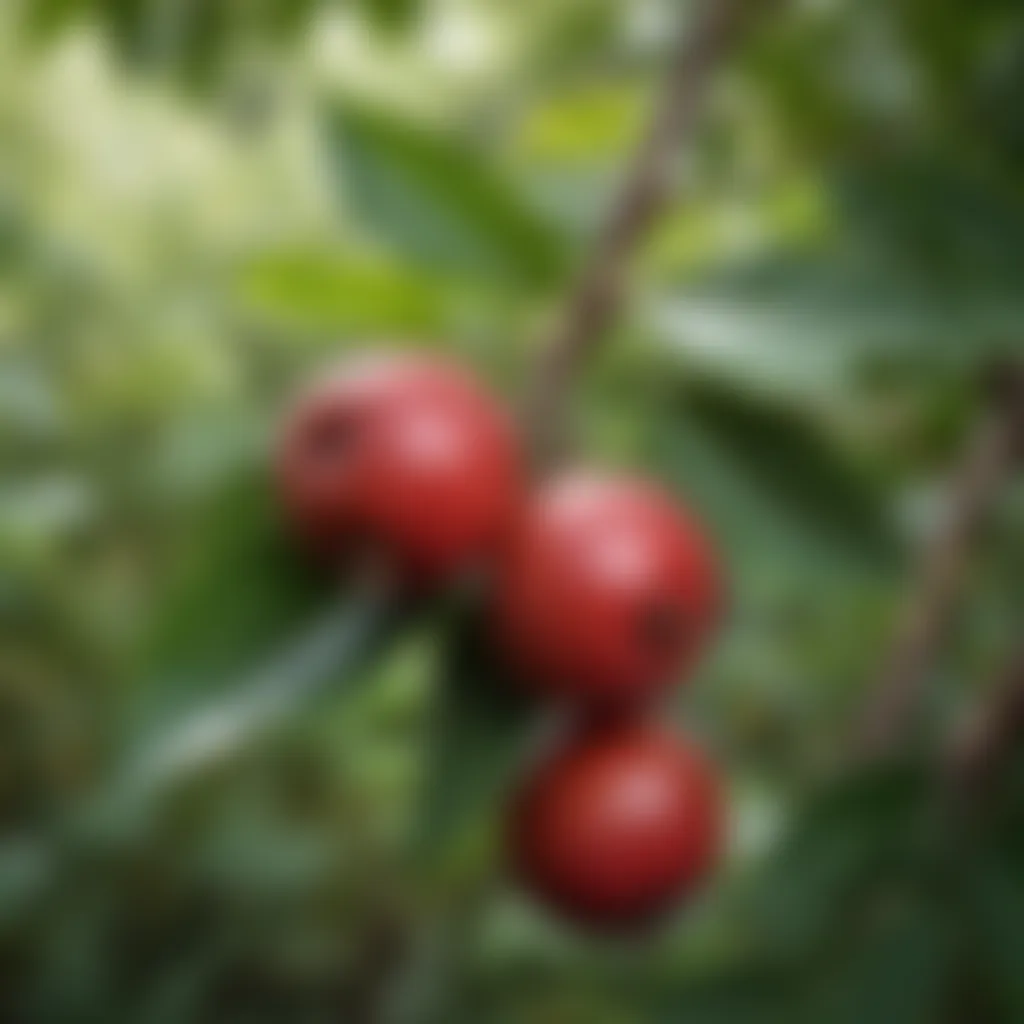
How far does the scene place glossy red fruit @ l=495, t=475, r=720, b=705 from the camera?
3.20ft

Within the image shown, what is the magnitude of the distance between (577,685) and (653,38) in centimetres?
48

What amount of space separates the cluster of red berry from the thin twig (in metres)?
0.13

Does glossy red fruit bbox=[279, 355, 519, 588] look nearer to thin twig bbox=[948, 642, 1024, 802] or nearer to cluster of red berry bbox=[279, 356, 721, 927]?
cluster of red berry bbox=[279, 356, 721, 927]

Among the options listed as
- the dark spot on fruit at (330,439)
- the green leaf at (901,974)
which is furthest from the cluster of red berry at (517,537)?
the green leaf at (901,974)

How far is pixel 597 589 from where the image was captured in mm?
979

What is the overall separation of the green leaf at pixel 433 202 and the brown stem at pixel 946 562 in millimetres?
210

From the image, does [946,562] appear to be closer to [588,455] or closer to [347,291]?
[588,455]

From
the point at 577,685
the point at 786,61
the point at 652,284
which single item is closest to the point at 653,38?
the point at 786,61

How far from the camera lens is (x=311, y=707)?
97cm

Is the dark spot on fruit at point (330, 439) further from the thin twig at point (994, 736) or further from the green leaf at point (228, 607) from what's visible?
the thin twig at point (994, 736)

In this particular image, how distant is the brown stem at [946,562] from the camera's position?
1.09m

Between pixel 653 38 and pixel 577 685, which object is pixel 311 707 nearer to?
pixel 577 685

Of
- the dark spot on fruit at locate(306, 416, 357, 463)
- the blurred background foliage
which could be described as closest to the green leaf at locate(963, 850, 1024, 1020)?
the blurred background foliage

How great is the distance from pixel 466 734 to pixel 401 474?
0.38 feet
